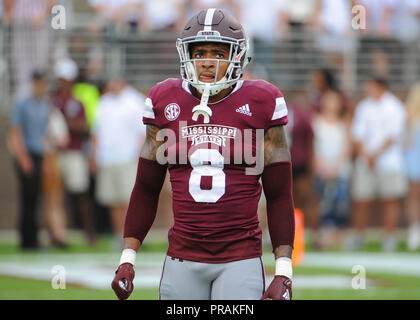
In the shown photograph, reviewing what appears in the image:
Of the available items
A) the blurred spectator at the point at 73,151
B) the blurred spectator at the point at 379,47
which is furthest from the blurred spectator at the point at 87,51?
the blurred spectator at the point at 379,47

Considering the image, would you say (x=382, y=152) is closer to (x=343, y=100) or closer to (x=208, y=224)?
(x=343, y=100)

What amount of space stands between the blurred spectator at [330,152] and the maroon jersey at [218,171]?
24.4 feet

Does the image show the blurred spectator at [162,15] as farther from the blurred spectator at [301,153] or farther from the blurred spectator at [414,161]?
the blurred spectator at [414,161]

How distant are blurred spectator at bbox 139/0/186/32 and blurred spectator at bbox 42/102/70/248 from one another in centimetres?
259

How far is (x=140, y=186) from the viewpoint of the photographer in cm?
425

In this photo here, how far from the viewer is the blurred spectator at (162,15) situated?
1345 cm

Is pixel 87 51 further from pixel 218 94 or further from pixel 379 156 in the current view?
pixel 218 94

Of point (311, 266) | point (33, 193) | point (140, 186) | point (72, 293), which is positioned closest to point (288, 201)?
point (140, 186)

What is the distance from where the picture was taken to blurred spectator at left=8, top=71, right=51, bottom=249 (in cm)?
1086

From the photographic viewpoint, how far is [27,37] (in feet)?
43.9
